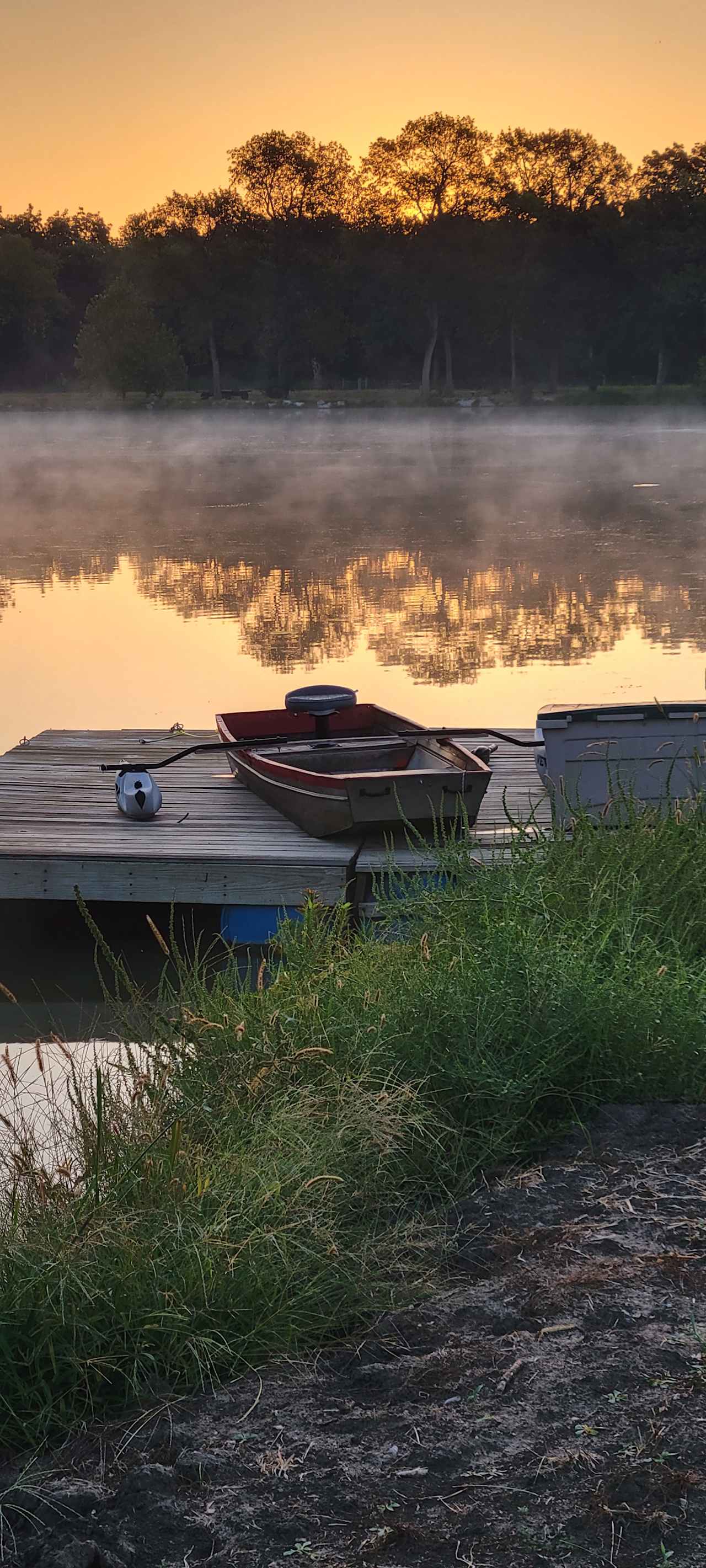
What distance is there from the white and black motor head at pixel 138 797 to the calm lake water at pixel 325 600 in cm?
62

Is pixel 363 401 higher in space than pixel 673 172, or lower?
lower

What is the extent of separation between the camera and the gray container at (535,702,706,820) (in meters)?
8.00

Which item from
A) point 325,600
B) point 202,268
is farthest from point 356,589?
point 202,268

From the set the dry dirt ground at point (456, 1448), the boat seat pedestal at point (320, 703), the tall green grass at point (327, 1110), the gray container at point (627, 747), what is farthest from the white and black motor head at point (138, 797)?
the dry dirt ground at point (456, 1448)

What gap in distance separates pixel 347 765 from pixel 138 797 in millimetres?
1213

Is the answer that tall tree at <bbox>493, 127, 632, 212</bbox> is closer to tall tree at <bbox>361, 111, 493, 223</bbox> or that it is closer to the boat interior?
tall tree at <bbox>361, 111, 493, 223</bbox>

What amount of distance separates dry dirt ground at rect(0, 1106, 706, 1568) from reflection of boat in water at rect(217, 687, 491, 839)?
11.5 feet

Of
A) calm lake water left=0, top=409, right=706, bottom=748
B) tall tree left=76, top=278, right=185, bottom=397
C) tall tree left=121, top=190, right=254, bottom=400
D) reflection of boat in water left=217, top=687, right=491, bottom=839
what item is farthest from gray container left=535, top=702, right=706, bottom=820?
tall tree left=121, top=190, right=254, bottom=400

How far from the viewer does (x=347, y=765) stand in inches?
354

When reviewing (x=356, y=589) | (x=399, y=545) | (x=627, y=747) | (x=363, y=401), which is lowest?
(x=627, y=747)

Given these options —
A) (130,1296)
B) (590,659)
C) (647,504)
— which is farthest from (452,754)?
(647,504)

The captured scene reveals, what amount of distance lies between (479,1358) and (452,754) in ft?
17.8

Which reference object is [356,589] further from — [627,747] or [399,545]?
[627,747]

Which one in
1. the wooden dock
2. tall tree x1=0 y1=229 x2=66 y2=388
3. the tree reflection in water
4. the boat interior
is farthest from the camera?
tall tree x1=0 y1=229 x2=66 y2=388
